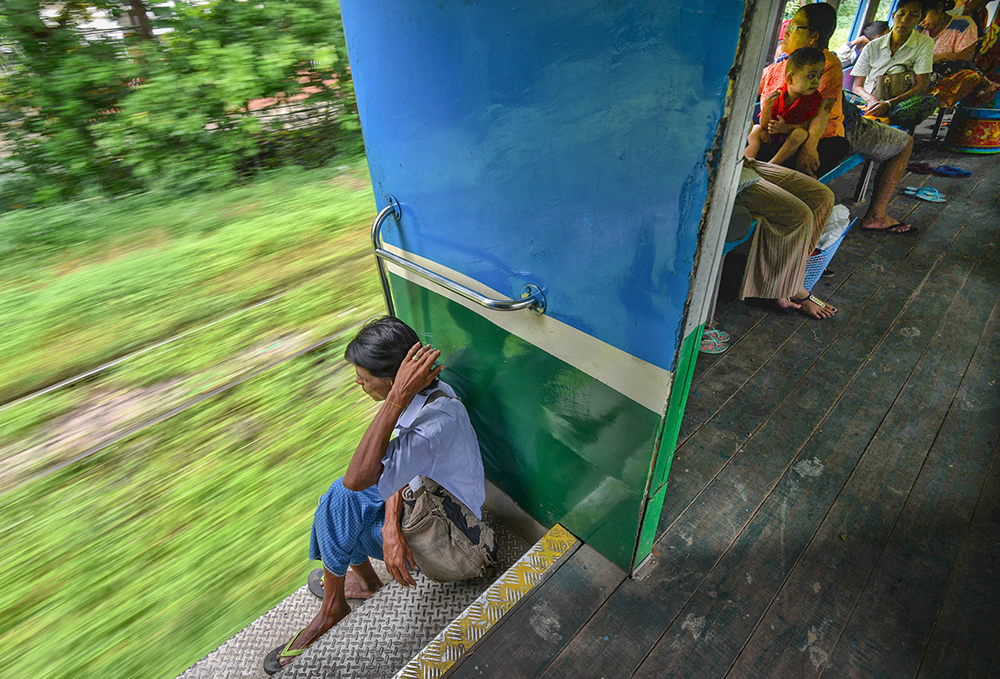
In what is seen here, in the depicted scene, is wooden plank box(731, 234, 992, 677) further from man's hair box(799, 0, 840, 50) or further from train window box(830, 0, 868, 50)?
train window box(830, 0, 868, 50)

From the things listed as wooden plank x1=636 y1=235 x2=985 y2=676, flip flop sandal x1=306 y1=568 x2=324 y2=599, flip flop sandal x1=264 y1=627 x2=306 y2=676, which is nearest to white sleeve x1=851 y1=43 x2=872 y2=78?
wooden plank x1=636 y1=235 x2=985 y2=676

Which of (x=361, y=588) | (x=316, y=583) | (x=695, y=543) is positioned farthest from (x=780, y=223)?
(x=316, y=583)

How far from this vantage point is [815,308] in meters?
2.79

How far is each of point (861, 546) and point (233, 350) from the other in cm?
364

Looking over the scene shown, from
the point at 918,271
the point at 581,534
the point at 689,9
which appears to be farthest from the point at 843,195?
the point at 689,9

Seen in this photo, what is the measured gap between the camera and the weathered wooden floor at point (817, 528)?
140 cm

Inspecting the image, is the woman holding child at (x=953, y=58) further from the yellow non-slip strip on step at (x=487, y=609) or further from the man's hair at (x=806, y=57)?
the yellow non-slip strip on step at (x=487, y=609)

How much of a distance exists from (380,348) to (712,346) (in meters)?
1.82

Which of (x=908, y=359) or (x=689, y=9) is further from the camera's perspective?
(x=908, y=359)

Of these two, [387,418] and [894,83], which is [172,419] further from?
[894,83]

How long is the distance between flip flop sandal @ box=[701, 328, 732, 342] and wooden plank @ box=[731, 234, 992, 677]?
30.4 inches

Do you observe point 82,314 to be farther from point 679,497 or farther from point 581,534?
point 679,497

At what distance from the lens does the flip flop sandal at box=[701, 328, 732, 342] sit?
2674 mm

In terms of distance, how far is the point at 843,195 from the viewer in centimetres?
417
